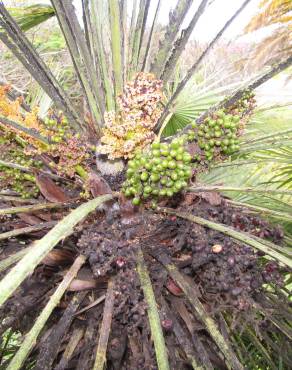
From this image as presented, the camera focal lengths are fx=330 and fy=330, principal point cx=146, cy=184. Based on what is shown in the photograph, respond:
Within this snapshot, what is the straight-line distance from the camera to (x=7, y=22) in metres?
1.03

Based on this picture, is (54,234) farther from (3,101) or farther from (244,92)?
(244,92)

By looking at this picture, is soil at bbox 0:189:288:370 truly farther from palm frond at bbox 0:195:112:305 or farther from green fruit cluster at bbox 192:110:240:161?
palm frond at bbox 0:195:112:305

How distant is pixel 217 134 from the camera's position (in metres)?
1.08

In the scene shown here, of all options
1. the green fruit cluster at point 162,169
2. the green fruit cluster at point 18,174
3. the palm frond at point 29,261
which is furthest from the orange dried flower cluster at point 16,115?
the palm frond at point 29,261

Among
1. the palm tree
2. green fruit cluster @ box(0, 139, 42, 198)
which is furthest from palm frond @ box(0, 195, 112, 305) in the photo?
green fruit cluster @ box(0, 139, 42, 198)

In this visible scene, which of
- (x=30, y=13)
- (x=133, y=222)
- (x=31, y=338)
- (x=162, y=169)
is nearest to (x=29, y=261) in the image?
(x=31, y=338)

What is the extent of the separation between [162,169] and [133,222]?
11.4 inches

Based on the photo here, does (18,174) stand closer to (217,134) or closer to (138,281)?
(138,281)

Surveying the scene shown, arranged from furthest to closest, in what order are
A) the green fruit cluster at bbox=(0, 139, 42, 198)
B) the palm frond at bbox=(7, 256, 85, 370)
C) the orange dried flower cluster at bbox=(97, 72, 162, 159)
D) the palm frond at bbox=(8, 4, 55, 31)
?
the palm frond at bbox=(8, 4, 55, 31)
the green fruit cluster at bbox=(0, 139, 42, 198)
the orange dried flower cluster at bbox=(97, 72, 162, 159)
the palm frond at bbox=(7, 256, 85, 370)

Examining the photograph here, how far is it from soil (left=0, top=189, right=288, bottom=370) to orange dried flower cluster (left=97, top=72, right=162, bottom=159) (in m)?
0.20

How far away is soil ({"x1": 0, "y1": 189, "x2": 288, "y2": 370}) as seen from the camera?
1.01 meters

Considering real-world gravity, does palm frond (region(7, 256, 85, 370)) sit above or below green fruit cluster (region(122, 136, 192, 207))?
below

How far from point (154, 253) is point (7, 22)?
884mm

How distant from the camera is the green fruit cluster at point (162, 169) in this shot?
37.2 inches
